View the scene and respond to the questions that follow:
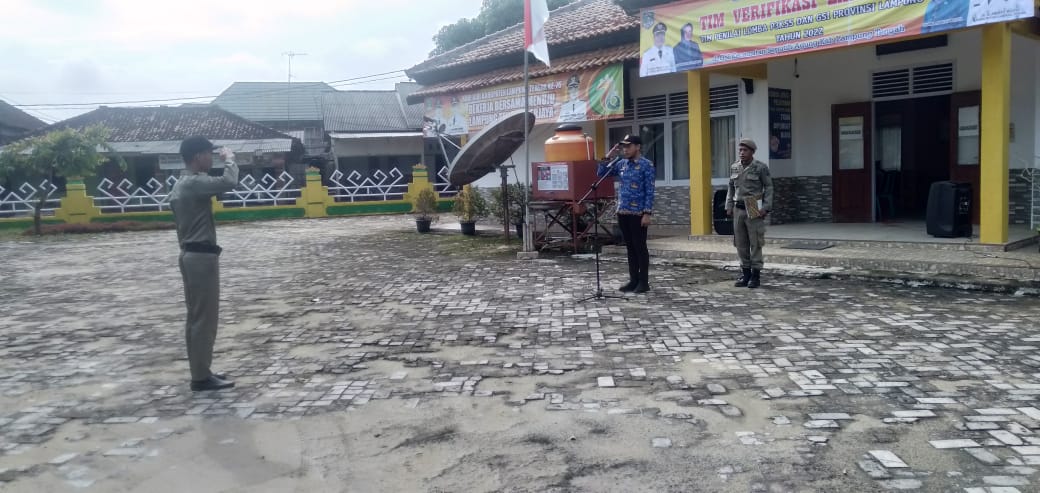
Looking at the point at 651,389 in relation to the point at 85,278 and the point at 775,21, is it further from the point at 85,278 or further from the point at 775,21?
the point at 85,278

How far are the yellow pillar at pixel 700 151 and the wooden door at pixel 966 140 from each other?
371 centimetres

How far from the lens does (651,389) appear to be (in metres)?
4.90

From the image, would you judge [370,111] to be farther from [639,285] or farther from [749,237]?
[749,237]

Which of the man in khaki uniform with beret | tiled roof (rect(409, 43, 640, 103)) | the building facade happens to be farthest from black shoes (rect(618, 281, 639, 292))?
tiled roof (rect(409, 43, 640, 103))

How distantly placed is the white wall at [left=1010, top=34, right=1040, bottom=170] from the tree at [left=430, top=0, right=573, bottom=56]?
734 inches

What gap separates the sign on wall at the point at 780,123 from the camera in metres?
12.9

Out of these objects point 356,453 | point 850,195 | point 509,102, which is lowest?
point 356,453

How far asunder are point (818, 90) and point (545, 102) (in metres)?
5.00

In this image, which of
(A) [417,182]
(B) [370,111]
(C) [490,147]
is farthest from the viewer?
(B) [370,111]

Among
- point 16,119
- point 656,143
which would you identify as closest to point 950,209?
point 656,143

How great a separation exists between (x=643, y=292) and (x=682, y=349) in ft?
8.15

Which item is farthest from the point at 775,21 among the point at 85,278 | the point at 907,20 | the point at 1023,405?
the point at 85,278

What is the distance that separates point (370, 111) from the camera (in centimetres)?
3456

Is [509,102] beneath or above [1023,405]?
above
